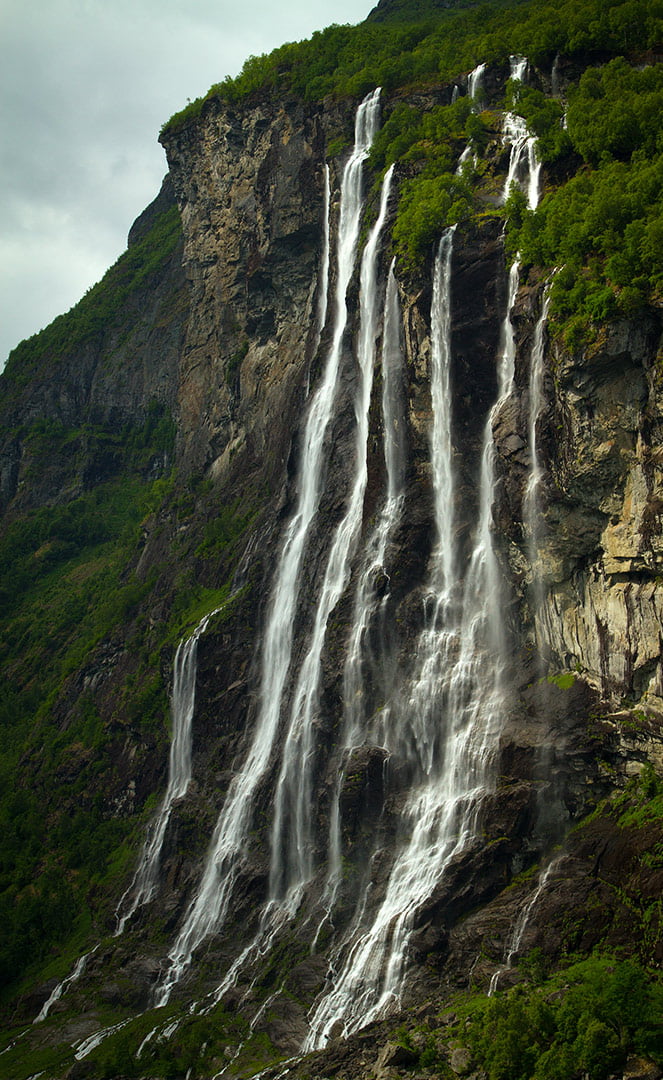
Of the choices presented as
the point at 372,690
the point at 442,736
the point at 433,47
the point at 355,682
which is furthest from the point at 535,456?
the point at 433,47

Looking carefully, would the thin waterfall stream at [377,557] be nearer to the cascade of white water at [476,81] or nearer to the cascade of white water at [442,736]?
the cascade of white water at [442,736]

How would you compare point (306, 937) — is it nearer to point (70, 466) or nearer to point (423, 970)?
point (423, 970)

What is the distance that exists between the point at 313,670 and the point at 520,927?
1616 centimetres

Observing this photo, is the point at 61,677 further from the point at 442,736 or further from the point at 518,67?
the point at 518,67

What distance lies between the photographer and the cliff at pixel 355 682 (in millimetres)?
27125

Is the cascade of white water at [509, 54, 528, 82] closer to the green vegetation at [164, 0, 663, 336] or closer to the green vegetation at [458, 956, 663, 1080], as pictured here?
the green vegetation at [164, 0, 663, 336]

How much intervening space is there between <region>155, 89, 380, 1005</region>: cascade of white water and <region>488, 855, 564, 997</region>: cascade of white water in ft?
48.5

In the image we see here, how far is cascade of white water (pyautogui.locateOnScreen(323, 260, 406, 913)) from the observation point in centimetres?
3606

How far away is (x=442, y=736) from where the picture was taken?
32.9m

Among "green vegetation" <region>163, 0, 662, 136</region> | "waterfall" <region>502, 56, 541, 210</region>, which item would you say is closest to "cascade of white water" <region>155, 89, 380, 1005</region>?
"green vegetation" <region>163, 0, 662, 136</region>

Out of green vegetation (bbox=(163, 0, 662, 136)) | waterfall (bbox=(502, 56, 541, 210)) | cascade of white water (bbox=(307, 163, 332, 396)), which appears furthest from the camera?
cascade of white water (bbox=(307, 163, 332, 396))

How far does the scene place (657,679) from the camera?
2653cm

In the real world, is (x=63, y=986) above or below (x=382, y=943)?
below

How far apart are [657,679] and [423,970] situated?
1144 cm
